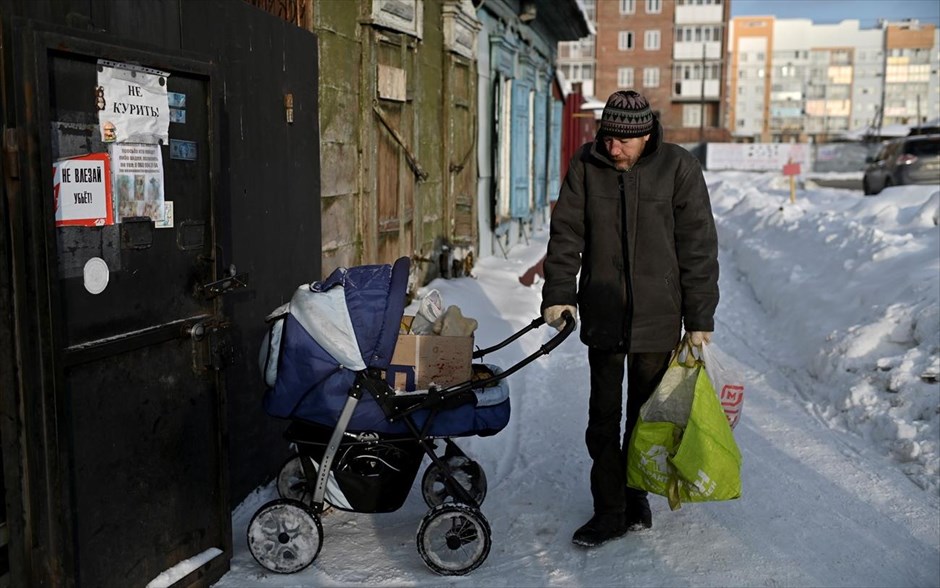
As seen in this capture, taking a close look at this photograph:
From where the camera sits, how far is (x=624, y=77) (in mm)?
67750

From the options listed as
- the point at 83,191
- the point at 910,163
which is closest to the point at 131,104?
the point at 83,191

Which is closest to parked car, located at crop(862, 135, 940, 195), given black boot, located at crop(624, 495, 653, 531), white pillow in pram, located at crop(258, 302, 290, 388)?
black boot, located at crop(624, 495, 653, 531)

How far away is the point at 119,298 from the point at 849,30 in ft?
450

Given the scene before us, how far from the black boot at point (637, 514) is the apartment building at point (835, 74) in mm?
119489

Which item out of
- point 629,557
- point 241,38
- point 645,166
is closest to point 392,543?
point 629,557

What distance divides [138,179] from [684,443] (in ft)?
8.15

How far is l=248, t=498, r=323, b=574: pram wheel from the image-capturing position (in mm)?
3922

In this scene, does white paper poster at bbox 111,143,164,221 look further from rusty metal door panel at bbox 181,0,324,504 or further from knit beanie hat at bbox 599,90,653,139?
knit beanie hat at bbox 599,90,653,139

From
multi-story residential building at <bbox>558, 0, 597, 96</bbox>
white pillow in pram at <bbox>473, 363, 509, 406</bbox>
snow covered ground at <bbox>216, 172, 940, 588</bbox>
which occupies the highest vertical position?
multi-story residential building at <bbox>558, 0, 597, 96</bbox>

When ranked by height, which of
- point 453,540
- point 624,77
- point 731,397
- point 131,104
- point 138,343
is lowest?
point 453,540

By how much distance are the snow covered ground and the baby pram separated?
177mm

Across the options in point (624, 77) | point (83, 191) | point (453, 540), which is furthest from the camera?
point (624, 77)

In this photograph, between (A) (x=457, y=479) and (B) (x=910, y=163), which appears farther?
(B) (x=910, y=163)

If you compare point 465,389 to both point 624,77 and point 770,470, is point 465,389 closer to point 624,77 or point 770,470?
point 770,470
